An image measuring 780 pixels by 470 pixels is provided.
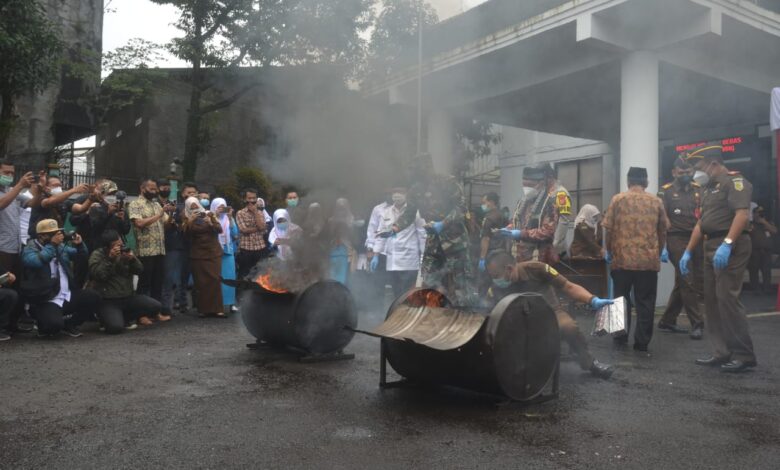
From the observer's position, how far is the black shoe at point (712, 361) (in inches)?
197

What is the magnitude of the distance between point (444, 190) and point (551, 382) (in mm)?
2215

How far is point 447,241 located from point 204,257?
3.39 metres

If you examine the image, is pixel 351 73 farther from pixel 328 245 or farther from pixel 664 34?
pixel 664 34

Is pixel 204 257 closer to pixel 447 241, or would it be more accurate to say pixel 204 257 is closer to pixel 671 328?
pixel 447 241

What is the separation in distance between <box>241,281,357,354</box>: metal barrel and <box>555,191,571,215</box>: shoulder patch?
198 centimetres

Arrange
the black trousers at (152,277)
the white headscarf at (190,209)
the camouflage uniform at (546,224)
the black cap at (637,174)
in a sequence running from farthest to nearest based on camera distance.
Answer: the white headscarf at (190,209)
the black trousers at (152,277)
the black cap at (637,174)
the camouflage uniform at (546,224)

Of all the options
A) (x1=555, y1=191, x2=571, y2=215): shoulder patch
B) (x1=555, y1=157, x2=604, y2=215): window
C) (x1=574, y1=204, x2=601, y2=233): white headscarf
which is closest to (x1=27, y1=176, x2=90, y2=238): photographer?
(x1=555, y1=191, x2=571, y2=215): shoulder patch

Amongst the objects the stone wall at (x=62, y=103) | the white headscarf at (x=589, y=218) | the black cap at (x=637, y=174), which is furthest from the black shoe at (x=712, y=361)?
the stone wall at (x=62, y=103)

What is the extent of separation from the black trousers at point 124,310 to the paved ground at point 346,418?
118 centimetres

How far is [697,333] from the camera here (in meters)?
6.40

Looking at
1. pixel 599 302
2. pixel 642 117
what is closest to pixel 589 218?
pixel 642 117

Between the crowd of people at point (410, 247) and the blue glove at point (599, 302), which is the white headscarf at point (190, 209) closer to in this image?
the crowd of people at point (410, 247)

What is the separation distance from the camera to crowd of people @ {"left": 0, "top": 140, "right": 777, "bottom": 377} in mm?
4992

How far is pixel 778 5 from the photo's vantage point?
442 inches
